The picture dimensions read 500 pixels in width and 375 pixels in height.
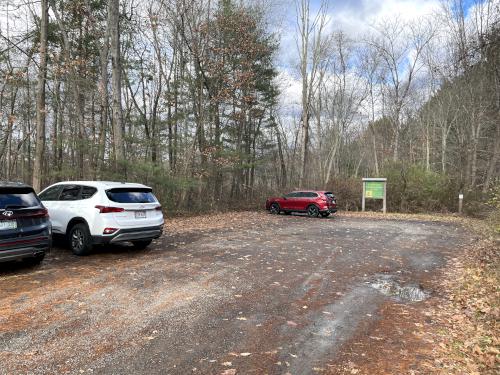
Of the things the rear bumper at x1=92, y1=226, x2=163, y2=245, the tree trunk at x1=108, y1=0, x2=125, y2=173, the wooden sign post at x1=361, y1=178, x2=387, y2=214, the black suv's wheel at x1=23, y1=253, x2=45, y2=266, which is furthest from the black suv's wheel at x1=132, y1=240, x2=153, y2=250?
the wooden sign post at x1=361, y1=178, x2=387, y2=214

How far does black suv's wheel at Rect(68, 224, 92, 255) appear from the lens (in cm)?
804

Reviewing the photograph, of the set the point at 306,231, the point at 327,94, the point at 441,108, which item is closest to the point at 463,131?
the point at 441,108

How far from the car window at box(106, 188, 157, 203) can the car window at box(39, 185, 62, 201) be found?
6.13 feet

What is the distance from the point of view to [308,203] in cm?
2123

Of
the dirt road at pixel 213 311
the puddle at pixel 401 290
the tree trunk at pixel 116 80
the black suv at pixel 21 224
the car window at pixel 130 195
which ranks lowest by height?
the puddle at pixel 401 290

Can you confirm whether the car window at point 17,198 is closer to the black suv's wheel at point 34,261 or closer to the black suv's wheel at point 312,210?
the black suv's wheel at point 34,261

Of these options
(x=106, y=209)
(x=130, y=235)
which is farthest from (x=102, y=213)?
(x=130, y=235)

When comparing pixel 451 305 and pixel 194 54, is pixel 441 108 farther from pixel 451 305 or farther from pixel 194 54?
pixel 451 305

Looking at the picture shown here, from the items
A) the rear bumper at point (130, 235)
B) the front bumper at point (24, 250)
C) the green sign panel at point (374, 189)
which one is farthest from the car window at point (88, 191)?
the green sign panel at point (374, 189)

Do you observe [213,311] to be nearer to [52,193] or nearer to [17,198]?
[17,198]

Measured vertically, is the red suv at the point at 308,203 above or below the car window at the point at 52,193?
below

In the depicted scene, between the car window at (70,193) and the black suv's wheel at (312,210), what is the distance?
1476 cm

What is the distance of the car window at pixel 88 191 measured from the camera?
8.26 m

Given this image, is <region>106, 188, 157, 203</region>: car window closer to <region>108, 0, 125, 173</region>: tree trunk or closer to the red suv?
<region>108, 0, 125, 173</region>: tree trunk
